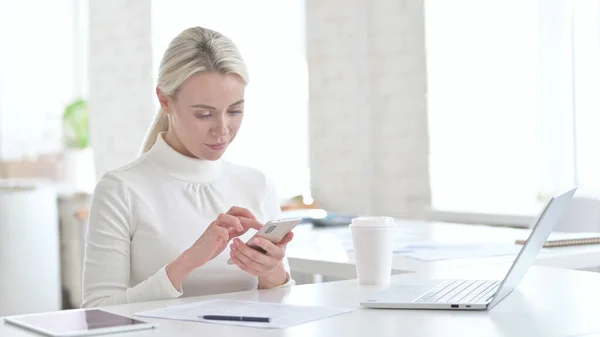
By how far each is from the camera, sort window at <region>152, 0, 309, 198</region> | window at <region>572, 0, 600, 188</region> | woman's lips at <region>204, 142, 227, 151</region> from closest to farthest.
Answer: woman's lips at <region>204, 142, 227, 151</region> < window at <region>572, 0, 600, 188</region> < window at <region>152, 0, 309, 198</region>

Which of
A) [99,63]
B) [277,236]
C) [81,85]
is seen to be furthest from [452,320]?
[81,85]

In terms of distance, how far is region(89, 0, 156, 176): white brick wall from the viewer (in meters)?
5.21

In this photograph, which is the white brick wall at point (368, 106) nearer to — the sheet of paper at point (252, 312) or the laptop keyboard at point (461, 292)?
the laptop keyboard at point (461, 292)

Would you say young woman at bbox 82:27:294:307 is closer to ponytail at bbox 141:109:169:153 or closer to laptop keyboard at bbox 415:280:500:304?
ponytail at bbox 141:109:169:153

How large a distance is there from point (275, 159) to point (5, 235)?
157 centimetres

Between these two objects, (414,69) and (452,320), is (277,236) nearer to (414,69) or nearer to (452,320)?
(452,320)

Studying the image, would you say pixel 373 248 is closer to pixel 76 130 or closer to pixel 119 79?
pixel 119 79

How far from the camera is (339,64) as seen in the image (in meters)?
4.93

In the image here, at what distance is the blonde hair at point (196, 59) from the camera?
2.06 meters

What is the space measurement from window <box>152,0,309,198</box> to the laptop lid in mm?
3521

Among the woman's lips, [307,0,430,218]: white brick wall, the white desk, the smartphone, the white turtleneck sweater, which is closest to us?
the white desk

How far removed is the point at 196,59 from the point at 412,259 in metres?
0.71

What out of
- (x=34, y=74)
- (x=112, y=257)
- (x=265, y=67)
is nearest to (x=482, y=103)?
(x=265, y=67)

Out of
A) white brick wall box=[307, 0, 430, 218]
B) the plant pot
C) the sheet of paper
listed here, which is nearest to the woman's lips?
the sheet of paper
